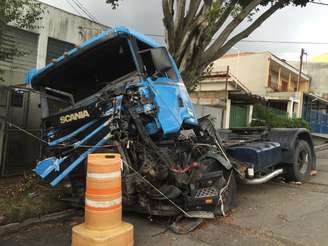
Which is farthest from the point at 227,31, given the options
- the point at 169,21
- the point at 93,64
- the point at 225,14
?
the point at 93,64

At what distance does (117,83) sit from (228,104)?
12483mm

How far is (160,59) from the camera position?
5.54 metres

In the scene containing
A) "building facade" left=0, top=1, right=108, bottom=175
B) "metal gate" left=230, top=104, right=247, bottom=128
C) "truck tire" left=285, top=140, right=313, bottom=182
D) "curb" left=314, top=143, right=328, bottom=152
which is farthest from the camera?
"metal gate" left=230, top=104, right=247, bottom=128

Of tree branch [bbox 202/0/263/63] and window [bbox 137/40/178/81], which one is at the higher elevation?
tree branch [bbox 202/0/263/63]

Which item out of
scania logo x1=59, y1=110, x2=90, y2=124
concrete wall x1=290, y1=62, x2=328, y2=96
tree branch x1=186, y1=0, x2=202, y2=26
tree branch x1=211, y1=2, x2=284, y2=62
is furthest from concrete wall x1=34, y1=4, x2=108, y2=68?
concrete wall x1=290, y1=62, x2=328, y2=96

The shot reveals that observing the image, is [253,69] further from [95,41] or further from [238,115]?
[95,41]

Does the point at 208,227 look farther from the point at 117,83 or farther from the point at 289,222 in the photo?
the point at 117,83

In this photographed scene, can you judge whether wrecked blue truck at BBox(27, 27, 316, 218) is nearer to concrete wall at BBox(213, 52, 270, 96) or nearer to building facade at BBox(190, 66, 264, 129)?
building facade at BBox(190, 66, 264, 129)

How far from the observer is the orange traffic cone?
425cm

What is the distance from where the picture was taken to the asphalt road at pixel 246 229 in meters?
4.95

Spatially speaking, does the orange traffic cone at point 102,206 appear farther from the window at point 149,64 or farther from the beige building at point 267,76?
the beige building at point 267,76

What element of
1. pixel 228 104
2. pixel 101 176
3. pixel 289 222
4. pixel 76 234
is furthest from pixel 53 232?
pixel 228 104

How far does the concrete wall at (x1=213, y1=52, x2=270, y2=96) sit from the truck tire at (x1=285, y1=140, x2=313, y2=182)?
22044 mm

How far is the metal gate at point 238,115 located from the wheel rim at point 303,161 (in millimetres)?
8817
